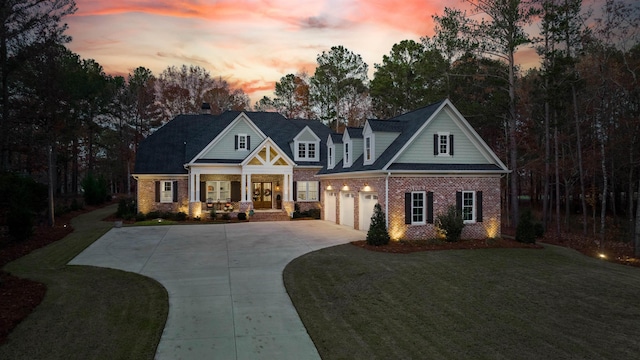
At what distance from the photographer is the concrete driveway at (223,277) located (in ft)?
23.6

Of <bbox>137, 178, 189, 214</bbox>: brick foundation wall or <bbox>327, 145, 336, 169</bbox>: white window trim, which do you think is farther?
<bbox>137, 178, 189, 214</bbox>: brick foundation wall

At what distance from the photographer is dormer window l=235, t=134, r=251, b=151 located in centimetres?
2998

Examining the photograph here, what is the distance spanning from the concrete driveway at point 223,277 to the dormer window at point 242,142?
8.41 meters

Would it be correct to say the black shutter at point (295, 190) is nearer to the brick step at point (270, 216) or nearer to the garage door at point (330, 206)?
the brick step at point (270, 216)

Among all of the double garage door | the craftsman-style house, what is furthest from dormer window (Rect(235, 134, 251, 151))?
the double garage door

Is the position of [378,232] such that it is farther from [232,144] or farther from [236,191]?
[232,144]

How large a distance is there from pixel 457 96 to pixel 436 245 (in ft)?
66.5

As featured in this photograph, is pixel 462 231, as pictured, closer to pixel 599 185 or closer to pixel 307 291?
pixel 307 291

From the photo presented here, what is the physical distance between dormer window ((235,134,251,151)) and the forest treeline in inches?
461

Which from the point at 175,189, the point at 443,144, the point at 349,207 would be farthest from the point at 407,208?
the point at 175,189

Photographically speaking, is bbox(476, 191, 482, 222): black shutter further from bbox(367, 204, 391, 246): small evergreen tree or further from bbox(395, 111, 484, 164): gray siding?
bbox(367, 204, 391, 246): small evergreen tree

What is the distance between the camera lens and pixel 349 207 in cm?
2364

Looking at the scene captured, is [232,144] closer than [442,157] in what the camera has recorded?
No

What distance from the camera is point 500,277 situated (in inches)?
479
